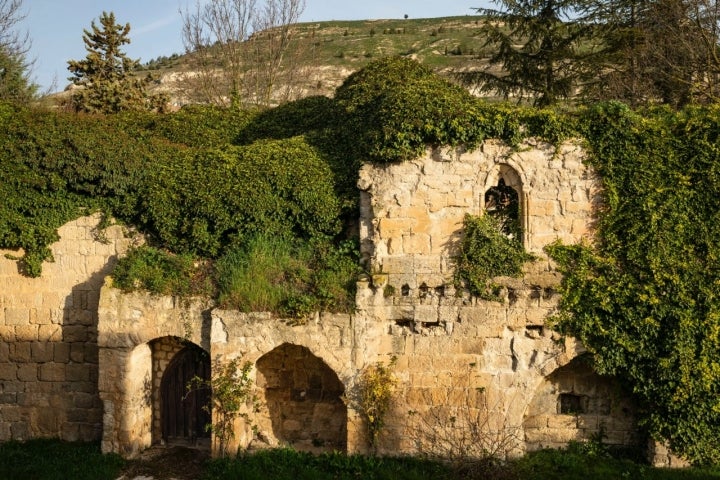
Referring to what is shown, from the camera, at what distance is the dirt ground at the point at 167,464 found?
9.01 metres

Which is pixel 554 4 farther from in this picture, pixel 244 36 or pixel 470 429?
pixel 470 429

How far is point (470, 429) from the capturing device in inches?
340

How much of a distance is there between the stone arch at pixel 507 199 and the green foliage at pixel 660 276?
1069mm

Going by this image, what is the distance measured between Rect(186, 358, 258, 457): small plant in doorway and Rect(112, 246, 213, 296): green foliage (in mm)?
1389

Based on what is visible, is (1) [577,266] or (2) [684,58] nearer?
(1) [577,266]

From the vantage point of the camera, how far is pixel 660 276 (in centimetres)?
835

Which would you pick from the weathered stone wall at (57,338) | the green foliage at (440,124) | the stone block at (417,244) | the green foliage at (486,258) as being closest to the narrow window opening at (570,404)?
the green foliage at (486,258)

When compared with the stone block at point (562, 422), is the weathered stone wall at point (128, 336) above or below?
above

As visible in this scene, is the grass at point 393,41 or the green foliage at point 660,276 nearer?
the green foliage at point 660,276

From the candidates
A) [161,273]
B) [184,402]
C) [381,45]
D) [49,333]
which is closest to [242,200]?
[161,273]

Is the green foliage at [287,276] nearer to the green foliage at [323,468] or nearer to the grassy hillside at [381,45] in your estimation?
the green foliage at [323,468]

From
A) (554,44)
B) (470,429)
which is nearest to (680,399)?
(470,429)

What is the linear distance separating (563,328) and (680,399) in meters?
1.99

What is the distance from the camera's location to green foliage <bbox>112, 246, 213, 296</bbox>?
9305 mm
